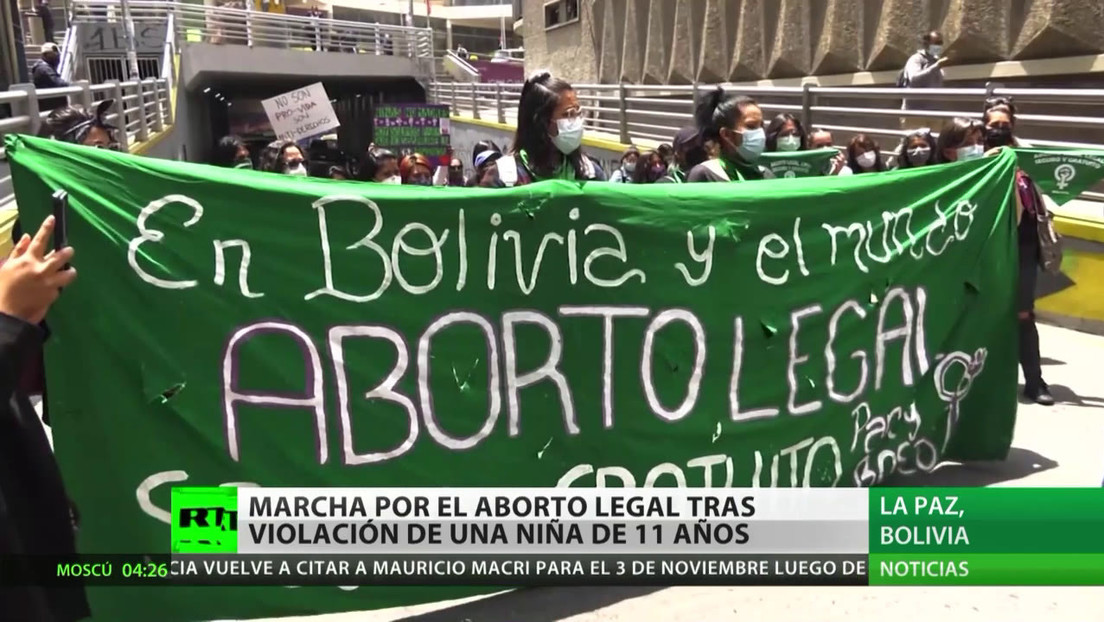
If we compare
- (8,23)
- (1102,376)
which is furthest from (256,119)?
(1102,376)

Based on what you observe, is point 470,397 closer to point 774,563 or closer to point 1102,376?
point 774,563

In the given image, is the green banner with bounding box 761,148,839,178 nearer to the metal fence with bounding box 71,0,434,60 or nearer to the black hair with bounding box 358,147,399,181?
the black hair with bounding box 358,147,399,181

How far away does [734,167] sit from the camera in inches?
184

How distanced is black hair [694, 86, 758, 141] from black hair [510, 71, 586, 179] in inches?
31.9

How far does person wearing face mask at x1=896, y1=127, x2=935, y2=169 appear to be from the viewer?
6.41 meters

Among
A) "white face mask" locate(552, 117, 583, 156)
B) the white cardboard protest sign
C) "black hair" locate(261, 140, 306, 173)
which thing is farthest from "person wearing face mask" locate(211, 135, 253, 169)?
"white face mask" locate(552, 117, 583, 156)

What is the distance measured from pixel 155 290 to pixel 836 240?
251 centimetres

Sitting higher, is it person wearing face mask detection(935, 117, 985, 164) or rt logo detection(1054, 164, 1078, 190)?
person wearing face mask detection(935, 117, 985, 164)

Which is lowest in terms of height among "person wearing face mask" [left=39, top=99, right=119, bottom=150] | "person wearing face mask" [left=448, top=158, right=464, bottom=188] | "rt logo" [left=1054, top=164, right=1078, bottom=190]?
"person wearing face mask" [left=448, top=158, right=464, bottom=188]

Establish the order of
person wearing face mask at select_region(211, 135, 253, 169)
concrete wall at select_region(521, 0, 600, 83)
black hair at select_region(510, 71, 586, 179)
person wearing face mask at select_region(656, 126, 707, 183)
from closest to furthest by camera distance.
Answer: black hair at select_region(510, 71, 586, 179), person wearing face mask at select_region(656, 126, 707, 183), person wearing face mask at select_region(211, 135, 253, 169), concrete wall at select_region(521, 0, 600, 83)

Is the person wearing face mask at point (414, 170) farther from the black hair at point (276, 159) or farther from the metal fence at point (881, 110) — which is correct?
the metal fence at point (881, 110)

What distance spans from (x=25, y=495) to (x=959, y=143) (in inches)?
196

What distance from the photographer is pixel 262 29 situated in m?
28.6

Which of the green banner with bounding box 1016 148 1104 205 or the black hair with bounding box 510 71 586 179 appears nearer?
the black hair with bounding box 510 71 586 179
